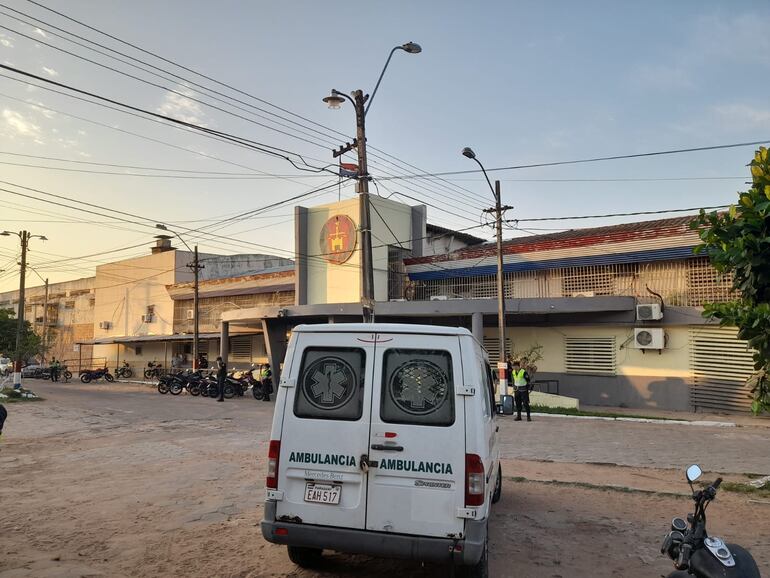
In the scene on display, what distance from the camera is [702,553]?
3.22m

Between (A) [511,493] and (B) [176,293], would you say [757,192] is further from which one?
(B) [176,293]

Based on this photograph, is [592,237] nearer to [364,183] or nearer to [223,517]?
[364,183]

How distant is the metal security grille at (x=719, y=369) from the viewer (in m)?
18.6

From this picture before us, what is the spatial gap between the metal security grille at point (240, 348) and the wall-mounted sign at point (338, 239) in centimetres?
826

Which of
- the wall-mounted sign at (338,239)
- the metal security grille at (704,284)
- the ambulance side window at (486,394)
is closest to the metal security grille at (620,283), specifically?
the metal security grille at (704,284)

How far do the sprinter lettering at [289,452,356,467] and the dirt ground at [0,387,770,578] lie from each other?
116 cm

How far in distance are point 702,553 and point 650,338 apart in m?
18.4

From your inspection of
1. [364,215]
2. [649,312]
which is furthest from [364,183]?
[649,312]

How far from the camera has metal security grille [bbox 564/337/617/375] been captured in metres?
21.3

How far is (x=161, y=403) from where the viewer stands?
72.1 ft

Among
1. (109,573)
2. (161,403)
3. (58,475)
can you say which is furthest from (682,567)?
(161,403)

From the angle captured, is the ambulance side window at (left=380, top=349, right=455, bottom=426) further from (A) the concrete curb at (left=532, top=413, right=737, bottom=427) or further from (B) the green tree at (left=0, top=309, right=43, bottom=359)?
(B) the green tree at (left=0, top=309, right=43, bottom=359)

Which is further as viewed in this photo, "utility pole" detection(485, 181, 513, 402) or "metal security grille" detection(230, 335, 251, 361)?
"metal security grille" detection(230, 335, 251, 361)

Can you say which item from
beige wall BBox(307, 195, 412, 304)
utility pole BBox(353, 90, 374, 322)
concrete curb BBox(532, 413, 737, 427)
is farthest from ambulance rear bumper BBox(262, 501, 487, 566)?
beige wall BBox(307, 195, 412, 304)
